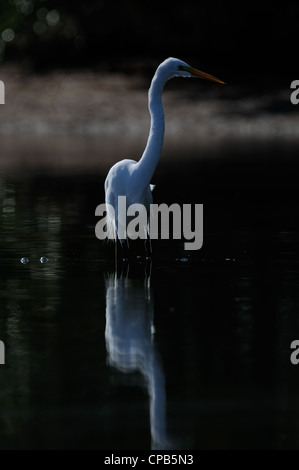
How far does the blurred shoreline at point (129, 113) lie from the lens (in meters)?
33.1

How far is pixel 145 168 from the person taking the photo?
417 inches

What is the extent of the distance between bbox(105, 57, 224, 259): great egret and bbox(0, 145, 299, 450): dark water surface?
0.56 m

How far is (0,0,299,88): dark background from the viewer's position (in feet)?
125

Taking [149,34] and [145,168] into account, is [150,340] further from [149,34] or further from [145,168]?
[149,34]

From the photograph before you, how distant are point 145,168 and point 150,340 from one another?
3.45m

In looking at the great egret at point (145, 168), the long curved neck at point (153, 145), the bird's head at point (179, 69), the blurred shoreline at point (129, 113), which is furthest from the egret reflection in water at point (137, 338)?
the blurred shoreline at point (129, 113)

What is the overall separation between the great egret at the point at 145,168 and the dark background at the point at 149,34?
26706 mm

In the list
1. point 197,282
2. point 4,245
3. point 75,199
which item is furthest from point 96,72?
point 197,282

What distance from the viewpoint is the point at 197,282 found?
964cm

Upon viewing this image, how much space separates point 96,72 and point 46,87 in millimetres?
2019

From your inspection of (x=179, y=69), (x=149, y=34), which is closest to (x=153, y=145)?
(x=179, y=69)

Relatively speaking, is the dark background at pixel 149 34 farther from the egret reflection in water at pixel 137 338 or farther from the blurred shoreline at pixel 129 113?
the egret reflection in water at pixel 137 338

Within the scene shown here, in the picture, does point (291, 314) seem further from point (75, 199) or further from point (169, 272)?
point (75, 199)

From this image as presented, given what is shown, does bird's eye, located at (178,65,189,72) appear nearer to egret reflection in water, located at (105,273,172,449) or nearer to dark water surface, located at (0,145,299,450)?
dark water surface, located at (0,145,299,450)
